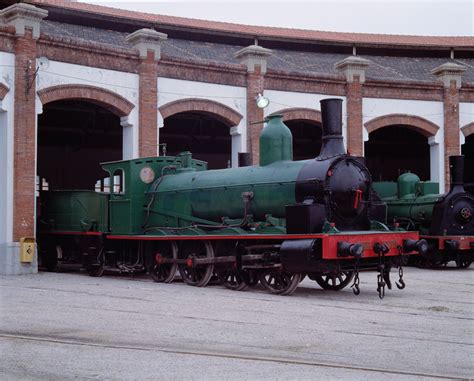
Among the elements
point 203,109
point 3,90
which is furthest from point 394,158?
point 3,90

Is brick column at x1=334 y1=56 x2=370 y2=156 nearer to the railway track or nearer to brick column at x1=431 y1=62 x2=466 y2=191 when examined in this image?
brick column at x1=431 y1=62 x2=466 y2=191

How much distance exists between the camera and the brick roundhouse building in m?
16.0

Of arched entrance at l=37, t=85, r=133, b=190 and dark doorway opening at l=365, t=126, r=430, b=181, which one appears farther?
dark doorway opening at l=365, t=126, r=430, b=181

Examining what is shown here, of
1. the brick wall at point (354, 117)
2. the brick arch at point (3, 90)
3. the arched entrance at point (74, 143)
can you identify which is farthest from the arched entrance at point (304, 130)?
the brick arch at point (3, 90)

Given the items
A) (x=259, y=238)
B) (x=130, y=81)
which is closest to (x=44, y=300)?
(x=259, y=238)

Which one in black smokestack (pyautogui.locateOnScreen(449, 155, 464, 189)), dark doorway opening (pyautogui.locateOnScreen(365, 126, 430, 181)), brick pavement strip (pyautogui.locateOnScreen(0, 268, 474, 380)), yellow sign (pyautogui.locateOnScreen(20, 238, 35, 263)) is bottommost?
brick pavement strip (pyautogui.locateOnScreen(0, 268, 474, 380))

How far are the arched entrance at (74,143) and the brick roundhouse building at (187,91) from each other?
53 mm

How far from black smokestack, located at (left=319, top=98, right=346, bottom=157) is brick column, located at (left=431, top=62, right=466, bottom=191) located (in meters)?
11.5

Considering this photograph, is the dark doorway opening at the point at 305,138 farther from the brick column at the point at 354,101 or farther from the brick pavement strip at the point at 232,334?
the brick pavement strip at the point at 232,334

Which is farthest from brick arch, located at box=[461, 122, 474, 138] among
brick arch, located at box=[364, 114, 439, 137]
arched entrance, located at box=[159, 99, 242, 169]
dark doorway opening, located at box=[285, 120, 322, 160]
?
arched entrance, located at box=[159, 99, 242, 169]

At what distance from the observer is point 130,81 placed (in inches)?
717

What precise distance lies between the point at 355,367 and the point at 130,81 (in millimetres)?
13622

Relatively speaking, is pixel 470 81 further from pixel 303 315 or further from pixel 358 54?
pixel 303 315

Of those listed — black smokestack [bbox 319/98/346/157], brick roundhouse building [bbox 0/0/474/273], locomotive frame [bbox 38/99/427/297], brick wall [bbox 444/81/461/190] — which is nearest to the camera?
locomotive frame [bbox 38/99/427/297]
